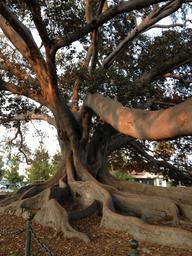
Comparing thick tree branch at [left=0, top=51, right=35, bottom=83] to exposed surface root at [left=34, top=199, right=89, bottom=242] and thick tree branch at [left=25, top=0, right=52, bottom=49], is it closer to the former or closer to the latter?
thick tree branch at [left=25, top=0, right=52, bottom=49]

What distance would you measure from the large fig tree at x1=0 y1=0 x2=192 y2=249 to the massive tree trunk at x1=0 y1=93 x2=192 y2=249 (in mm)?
26

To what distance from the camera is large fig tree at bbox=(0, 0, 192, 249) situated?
760 cm

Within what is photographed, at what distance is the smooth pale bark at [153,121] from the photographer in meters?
5.02

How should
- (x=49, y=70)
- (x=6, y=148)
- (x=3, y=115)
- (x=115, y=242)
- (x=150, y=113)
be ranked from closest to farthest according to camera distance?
(x=150, y=113)
(x=115, y=242)
(x=49, y=70)
(x=3, y=115)
(x=6, y=148)

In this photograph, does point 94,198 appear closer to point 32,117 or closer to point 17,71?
point 17,71

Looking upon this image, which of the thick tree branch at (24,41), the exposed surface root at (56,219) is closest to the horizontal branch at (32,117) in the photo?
the thick tree branch at (24,41)

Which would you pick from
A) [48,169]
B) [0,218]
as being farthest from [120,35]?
[48,169]

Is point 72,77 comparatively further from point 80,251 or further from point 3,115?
point 80,251

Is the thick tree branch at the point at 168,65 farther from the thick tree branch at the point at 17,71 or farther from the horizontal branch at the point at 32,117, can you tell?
the horizontal branch at the point at 32,117

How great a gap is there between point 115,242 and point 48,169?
39.9 m

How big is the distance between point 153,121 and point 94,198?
16.0 ft

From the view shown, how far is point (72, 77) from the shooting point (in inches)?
526

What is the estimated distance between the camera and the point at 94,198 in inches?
397

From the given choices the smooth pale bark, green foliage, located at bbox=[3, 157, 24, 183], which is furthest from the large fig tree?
green foliage, located at bbox=[3, 157, 24, 183]
